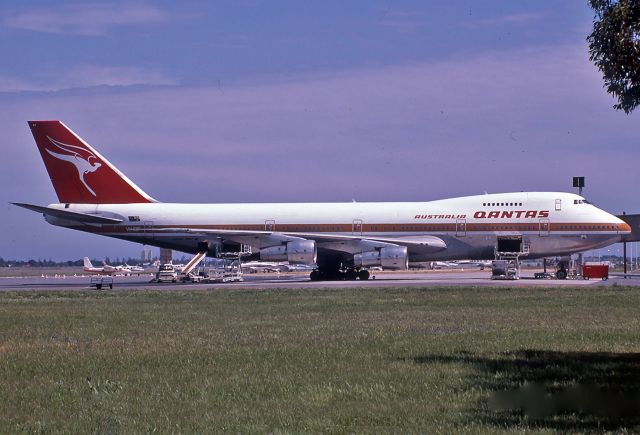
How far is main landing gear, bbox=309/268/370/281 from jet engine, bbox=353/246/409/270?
12.4 ft

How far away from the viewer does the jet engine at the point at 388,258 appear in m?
49.9

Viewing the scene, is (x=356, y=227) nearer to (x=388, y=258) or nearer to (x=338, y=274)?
(x=388, y=258)

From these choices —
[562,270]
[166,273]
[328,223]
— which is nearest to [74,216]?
[166,273]

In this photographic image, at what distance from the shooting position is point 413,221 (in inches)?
2048

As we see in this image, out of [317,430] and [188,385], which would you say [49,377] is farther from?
[317,430]

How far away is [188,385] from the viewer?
42.1ft

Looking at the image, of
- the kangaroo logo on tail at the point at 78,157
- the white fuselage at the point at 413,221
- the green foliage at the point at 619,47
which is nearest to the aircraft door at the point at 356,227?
the white fuselage at the point at 413,221

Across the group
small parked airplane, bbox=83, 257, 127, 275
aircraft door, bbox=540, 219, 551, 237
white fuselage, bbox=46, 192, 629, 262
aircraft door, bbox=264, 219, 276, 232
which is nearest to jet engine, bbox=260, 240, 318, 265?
white fuselage, bbox=46, 192, 629, 262

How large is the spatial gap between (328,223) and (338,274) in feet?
13.0

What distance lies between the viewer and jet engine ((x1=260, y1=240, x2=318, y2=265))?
50.7 m

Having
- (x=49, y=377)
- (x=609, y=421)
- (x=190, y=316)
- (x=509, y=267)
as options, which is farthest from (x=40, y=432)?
(x=509, y=267)

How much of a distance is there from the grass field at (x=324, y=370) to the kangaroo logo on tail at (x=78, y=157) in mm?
30471

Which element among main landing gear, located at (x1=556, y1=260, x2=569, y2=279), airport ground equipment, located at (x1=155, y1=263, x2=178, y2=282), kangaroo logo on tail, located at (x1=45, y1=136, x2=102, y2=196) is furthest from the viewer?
airport ground equipment, located at (x1=155, y1=263, x2=178, y2=282)

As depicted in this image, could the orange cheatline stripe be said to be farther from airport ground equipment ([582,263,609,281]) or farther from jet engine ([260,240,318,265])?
airport ground equipment ([582,263,609,281])
